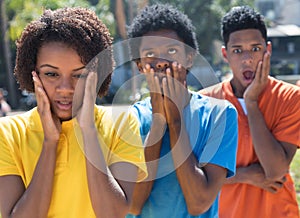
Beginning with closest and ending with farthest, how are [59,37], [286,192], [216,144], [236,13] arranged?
[59,37] → [216,144] → [286,192] → [236,13]

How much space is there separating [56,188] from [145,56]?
686 millimetres

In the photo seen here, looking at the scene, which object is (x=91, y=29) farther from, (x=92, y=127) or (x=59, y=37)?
(x=92, y=127)

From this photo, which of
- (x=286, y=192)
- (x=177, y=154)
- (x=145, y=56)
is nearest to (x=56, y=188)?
(x=177, y=154)

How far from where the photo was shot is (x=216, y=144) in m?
2.21

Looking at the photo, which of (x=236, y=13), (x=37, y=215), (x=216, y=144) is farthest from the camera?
(x=236, y=13)

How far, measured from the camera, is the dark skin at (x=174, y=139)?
80.7 inches

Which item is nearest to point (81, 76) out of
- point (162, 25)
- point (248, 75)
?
point (162, 25)

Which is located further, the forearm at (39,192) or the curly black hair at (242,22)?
the curly black hair at (242,22)

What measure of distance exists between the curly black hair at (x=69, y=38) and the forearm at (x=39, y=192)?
0.38 metres

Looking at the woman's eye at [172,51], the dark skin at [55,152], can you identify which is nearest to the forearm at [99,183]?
the dark skin at [55,152]

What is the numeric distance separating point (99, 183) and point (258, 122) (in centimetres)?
120

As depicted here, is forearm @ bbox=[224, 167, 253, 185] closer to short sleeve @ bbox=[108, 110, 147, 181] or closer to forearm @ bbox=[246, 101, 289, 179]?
forearm @ bbox=[246, 101, 289, 179]

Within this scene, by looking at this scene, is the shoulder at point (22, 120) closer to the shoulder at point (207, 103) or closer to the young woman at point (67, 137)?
the young woman at point (67, 137)

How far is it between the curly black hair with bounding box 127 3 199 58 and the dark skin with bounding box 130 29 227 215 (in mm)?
191
